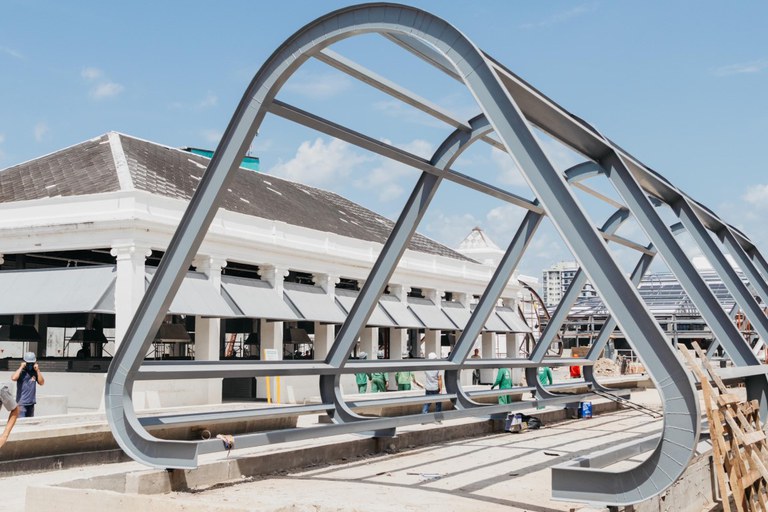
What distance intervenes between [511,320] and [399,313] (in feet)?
30.9

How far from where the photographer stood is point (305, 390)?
1147 inches

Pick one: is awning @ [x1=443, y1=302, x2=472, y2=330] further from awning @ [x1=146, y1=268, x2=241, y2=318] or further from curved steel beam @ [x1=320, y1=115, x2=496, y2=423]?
curved steel beam @ [x1=320, y1=115, x2=496, y2=423]

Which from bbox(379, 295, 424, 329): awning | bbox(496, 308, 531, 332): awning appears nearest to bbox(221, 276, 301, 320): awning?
bbox(379, 295, 424, 329): awning

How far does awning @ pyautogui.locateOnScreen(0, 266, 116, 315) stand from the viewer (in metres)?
23.7

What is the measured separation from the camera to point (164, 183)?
28.5 meters

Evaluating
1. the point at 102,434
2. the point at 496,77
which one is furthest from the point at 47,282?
the point at 496,77

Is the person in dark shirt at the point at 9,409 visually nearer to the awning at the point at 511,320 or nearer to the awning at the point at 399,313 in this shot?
the awning at the point at 399,313

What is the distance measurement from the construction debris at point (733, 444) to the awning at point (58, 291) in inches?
725

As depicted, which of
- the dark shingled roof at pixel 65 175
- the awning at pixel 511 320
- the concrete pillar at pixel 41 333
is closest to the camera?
the dark shingled roof at pixel 65 175

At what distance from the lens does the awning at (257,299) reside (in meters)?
26.8

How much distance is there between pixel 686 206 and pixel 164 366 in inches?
264

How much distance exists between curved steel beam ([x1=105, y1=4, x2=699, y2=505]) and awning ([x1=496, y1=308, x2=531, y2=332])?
108 feet

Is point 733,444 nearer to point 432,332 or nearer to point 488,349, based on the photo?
point 432,332

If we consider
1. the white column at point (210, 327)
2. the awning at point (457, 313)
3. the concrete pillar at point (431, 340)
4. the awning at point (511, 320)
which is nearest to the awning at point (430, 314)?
the awning at point (457, 313)
